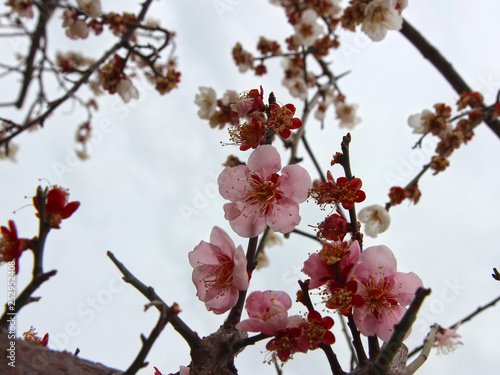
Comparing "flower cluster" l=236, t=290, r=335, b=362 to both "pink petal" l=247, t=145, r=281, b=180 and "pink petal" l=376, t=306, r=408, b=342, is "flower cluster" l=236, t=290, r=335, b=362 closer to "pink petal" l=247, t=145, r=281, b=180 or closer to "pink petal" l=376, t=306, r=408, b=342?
"pink petal" l=376, t=306, r=408, b=342

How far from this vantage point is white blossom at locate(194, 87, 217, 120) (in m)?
3.14

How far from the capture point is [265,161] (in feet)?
3.66

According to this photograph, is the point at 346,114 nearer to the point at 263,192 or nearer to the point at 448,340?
the point at 448,340

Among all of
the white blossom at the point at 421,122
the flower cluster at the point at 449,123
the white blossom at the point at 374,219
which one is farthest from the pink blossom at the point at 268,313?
the white blossom at the point at 421,122

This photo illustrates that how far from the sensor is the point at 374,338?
3.18ft

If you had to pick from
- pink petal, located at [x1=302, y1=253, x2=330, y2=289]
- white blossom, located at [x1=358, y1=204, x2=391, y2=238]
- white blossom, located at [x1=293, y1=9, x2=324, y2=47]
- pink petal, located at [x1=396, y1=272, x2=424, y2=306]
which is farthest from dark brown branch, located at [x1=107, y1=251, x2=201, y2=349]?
white blossom, located at [x1=293, y1=9, x2=324, y2=47]

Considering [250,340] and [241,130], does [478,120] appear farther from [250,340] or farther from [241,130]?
[250,340]

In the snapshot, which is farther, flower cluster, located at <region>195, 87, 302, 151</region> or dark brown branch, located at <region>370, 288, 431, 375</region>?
flower cluster, located at <region>195, 87, 302, 151</region>

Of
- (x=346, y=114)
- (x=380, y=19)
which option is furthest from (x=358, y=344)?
(x=346, y=114)

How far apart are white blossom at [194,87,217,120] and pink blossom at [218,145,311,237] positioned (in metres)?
2.08

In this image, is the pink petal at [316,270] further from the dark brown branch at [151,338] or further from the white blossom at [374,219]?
the white blossom at [374,219]

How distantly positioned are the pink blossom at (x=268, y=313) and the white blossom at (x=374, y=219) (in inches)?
59.2

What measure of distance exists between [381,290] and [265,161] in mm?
498

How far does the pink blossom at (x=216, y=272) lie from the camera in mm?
1078
